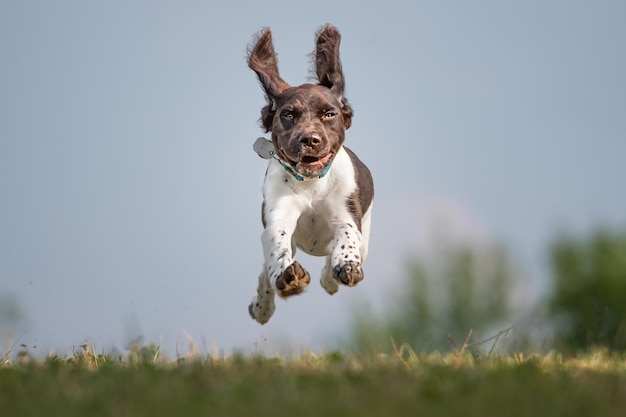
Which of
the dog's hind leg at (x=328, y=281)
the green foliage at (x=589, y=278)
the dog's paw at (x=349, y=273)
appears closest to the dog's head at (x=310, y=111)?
the dog's paw at (x=349, y=273)

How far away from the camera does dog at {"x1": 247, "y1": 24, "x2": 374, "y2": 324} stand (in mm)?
5836

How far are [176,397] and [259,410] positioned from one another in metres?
0.42

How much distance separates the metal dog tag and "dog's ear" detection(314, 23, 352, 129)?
1.92ft

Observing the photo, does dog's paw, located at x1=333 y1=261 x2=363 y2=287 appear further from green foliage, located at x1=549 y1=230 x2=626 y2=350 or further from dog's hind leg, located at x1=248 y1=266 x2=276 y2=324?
green foliage, located at x1=549 y1=230 x2=626 y2=350

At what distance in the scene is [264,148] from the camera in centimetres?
638

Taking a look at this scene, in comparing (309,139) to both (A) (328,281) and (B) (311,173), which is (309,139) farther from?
(A) (328,281)

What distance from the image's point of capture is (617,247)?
727 inches

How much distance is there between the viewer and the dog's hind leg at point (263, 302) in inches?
279

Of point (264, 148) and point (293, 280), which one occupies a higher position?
point (264, 148)

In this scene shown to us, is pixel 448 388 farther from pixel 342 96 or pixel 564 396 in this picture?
pixel 342 96

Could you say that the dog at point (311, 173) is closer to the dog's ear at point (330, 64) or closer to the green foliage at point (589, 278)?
the dog's ear at point (330, 64)

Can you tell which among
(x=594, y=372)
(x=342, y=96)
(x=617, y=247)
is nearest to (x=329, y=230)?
(x=342, y=96)

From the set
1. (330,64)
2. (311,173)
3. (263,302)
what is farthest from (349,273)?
(330,64)

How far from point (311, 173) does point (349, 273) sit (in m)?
0.83
